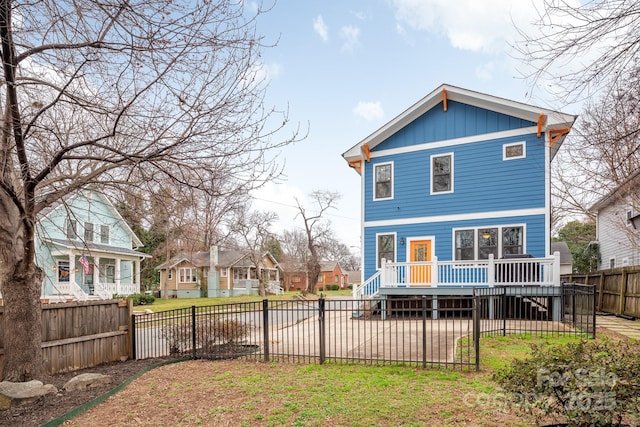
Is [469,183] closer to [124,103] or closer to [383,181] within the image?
[383,181]

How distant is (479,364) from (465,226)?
28.2ft

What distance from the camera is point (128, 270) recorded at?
91.4 ft

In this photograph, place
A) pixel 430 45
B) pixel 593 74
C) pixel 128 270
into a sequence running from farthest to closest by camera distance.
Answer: pixel 128 270 < pixel 430 45 < pixel 593 74

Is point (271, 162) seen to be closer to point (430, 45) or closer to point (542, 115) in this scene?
point (430, 45)

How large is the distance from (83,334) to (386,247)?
430 inches

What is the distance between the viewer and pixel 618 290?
46.3 ft

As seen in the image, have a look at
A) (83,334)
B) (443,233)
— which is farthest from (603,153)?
(83,334)

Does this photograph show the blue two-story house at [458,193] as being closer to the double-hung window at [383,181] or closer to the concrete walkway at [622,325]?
the double-hung window at [383,181]

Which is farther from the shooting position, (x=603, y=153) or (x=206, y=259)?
(x=206, y=259)

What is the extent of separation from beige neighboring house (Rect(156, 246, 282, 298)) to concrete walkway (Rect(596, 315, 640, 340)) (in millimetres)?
26410

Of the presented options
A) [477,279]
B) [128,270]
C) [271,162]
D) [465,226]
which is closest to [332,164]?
[465,226]

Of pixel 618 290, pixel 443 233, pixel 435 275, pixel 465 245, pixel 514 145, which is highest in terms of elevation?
pixel 514 145

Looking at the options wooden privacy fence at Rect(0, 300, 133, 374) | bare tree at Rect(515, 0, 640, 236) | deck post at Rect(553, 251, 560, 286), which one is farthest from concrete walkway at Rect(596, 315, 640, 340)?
wooden privacy fence at Rect(0, 300, 133, 374)

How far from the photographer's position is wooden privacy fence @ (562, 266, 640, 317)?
1285 centimetres
